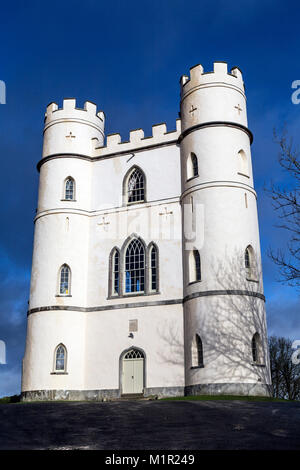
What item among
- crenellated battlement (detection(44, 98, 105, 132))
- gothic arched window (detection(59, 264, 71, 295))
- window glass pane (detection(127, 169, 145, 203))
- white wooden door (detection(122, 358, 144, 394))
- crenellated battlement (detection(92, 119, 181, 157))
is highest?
crenellated battlement (detection(44, 98, 105, 132))

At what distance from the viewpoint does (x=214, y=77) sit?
1108 inches

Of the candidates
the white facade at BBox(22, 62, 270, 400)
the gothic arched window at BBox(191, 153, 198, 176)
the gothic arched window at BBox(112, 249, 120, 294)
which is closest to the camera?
the white facade at BBox(22, 62, 270, 400)

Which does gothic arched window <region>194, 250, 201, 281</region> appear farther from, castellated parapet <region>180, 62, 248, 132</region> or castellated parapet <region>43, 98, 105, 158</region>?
castellated parapet <region>43, 98, 105, 158</region>

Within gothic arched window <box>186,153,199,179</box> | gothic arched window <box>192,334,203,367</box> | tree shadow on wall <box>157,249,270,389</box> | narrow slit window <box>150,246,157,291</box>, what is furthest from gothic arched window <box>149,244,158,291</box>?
gothic arched window <box>186,153,199,179</box>

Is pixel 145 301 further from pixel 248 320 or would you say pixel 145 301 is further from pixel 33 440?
pixel 33 440

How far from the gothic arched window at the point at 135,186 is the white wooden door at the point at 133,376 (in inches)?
335

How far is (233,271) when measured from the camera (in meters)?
24.7

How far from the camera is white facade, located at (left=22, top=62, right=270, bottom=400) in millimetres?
24422

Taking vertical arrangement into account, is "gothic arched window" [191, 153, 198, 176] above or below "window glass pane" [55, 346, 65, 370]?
above

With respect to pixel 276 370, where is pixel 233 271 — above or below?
above

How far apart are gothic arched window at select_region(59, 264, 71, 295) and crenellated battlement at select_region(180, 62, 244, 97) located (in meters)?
11.3

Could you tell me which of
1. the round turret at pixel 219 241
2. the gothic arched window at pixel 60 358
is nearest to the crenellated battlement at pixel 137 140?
the round turret at pixel 219 241

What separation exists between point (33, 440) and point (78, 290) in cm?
1651
